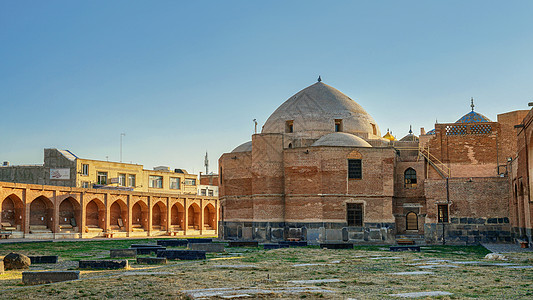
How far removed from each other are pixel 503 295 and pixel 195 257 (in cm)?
1122

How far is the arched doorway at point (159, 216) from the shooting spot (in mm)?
57594

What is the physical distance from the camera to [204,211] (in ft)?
216

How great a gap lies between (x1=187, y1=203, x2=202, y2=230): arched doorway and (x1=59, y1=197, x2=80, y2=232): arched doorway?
661 inches

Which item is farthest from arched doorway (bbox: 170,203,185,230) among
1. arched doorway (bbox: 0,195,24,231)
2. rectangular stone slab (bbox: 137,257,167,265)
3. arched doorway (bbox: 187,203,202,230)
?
rectangular stone slab (bbox: 137,257,167,265)

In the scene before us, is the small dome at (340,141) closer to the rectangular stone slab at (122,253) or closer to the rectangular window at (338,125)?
the rectangular window at (338,125)

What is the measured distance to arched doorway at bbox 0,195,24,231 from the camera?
4253cm

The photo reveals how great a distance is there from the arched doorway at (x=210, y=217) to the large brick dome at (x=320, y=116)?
25.5m

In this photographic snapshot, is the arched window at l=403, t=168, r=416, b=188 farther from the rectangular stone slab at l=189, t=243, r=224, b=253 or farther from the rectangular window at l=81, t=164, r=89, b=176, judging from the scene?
the rectangular window at l=81, t=164, r=89, b=176

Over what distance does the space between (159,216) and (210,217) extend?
8977 millimetres

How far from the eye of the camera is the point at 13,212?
1703 inches

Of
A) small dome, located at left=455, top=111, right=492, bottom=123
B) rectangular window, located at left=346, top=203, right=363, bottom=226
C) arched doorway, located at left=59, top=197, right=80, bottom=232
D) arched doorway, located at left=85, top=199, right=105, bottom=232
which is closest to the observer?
rectangular window, located at left=346, top=203, right=363, bottom=226

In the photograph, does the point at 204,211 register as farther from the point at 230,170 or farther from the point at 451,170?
the point at 451,170

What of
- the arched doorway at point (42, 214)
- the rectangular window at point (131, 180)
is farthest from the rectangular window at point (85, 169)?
the arched doorway at point (42, 214)

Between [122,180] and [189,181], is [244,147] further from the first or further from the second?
[189,181]
